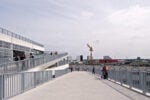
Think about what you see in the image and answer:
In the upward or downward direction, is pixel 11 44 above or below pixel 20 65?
above

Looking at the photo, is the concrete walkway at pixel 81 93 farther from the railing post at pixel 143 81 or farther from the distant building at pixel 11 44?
the distant building at pixel 11 44

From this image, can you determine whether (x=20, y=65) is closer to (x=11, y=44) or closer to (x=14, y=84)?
(x=14, y=84)

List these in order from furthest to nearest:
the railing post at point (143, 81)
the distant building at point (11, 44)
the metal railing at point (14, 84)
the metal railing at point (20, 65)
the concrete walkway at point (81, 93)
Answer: the distant building at point (11, 44) < the metal railing at point (20, 65) < the railing post at point (143, 81) < the concrete walkway at point (81, 93) < the metal railing at point (14, 84)

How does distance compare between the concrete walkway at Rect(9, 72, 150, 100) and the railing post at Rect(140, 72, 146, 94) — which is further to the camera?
the railing post at Rect(140, 72, 146, 94)

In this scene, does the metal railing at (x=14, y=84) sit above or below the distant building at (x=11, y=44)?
below

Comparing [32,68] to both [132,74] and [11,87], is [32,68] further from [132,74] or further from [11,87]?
[11,87]

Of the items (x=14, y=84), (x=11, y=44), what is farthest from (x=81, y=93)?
(x=11, y=44)

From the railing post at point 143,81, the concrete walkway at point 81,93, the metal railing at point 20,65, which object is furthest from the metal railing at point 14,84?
the railing post at point 143,81

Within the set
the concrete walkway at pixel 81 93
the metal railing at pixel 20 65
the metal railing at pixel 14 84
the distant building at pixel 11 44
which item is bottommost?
the concrete walkway at pixel 81 93

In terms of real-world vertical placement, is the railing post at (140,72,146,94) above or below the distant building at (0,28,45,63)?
below

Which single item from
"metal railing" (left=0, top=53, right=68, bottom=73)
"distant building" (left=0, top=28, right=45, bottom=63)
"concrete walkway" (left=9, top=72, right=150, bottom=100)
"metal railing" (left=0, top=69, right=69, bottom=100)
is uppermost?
"distant building" (left=0, top=28, right=45, bottom=63)

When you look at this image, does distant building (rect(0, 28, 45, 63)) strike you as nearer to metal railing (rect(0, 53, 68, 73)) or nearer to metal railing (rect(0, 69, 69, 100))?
metal railing (rect(0, 53, 68, 73))

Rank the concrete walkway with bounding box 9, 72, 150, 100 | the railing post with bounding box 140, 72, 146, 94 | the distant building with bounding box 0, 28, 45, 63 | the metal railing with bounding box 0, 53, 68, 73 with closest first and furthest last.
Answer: the concrete walkway with bounding box 9, 72, 150, 100, the railing post with bounding box 140, 72, 146, 94, the metal railing with bounding box 0, 53, 68, 73, the distant building with bounding box 0, 28, 45, 63

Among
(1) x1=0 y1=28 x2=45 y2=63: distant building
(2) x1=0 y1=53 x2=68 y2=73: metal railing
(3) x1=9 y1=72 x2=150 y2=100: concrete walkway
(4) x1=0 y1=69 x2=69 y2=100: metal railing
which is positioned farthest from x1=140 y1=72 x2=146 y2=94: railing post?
(1) x1=0 y1=28 x2=45 y2=63: distant building
